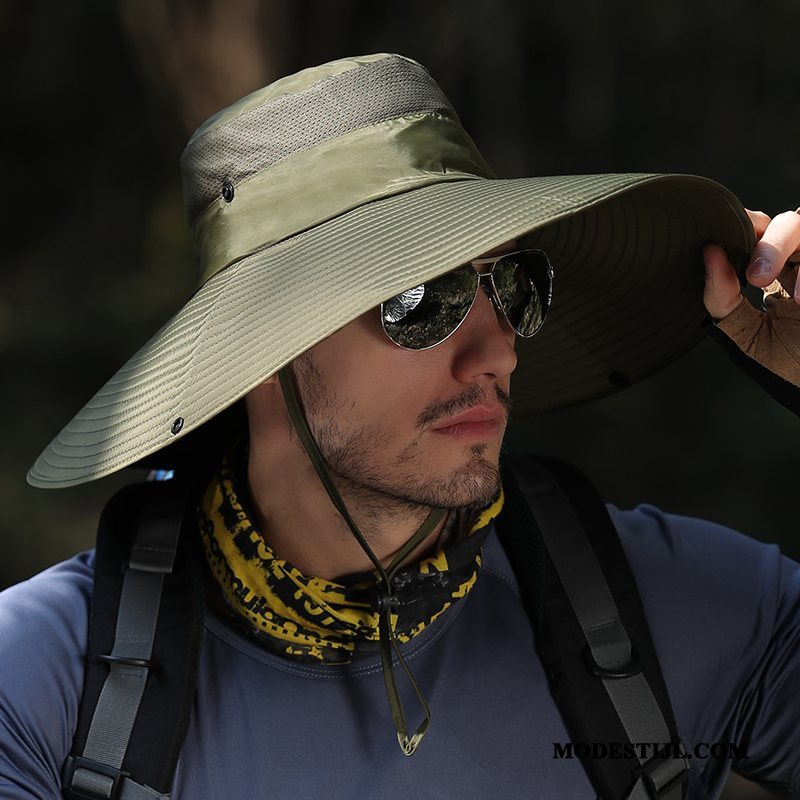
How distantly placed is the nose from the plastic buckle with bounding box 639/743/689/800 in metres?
0.57

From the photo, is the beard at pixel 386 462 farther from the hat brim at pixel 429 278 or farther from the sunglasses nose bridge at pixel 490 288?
the hat brim at pixel 429 278

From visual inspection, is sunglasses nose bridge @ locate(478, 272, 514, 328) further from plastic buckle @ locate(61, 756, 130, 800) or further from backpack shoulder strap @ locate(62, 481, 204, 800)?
plastic buckle @ locate(61, 756, 130, 800)

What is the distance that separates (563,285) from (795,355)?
399mm

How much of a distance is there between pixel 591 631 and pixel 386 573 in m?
0.30

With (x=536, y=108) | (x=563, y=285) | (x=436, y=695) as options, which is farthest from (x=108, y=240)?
(x=436, y=695)

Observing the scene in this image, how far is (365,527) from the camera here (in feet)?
5.52

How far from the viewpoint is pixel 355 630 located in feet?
5.33

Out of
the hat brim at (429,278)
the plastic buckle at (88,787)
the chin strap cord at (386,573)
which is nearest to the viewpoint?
the hat brim at (429,278)

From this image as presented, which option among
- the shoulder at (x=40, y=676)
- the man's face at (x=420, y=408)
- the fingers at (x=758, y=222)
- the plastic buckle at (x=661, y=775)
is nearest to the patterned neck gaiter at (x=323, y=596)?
the man's face at (x=420, y=408)

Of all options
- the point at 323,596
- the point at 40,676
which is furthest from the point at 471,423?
the point at 40,676

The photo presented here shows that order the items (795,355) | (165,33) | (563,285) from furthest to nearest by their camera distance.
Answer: (165,33) < (563,285) < (795,355)

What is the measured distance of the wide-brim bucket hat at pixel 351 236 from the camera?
4.33 feet

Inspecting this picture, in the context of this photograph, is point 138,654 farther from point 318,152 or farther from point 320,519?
point 318,152

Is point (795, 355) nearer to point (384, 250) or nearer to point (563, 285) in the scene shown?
point (563, 285)
